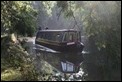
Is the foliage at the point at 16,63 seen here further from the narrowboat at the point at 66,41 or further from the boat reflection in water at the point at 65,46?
the narrowboat at the point at 66,41

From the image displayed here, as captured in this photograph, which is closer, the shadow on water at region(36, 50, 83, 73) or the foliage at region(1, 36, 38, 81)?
the foliage at region(1, 36, 38, 81)

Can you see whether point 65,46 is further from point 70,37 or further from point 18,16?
point 18,16

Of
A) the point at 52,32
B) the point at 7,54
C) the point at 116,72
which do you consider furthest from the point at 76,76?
the point at 52,32

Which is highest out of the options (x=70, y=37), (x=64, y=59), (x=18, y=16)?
(x=18, y=16)

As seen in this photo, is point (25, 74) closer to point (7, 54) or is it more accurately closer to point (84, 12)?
point (7, 54)

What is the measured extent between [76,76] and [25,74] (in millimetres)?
3988

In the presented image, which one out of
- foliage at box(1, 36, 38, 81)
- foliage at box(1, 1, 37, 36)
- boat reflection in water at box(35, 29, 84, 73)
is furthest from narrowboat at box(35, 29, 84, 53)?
foliage at box(1, 36, 38, 81)

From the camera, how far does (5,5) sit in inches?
412

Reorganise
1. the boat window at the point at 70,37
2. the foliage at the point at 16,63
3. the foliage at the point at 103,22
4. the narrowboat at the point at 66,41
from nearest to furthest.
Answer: the foliage at the point at 103,22 → the foliage at the point at 16,63 → the narrowboat at the point at 66,41 → the boat window at the point at 70,37

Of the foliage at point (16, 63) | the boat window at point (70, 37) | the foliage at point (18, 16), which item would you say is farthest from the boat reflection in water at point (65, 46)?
the foliage at point (16, 63)

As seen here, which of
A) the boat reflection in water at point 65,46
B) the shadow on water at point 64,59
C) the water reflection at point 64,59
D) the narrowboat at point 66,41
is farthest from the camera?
the narrowboat at point 66,41

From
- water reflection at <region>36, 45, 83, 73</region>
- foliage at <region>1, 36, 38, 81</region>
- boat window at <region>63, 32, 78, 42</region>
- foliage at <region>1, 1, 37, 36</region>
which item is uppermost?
foliage at <region>1, 1, 37, 36</region>

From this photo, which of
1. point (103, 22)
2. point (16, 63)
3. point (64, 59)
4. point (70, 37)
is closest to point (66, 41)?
point (70, 37)

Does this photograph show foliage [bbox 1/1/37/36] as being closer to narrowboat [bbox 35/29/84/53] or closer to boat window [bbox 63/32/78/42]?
narrowboat [bbox 35/29/84/53]
